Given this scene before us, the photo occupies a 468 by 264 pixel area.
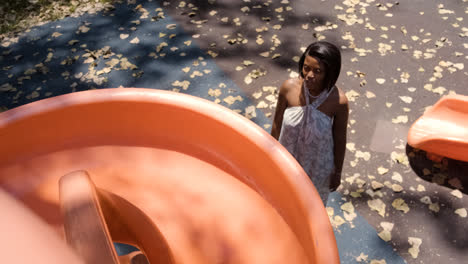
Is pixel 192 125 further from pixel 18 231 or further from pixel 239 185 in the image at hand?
pixel 18 231

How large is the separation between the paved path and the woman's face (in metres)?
1.41

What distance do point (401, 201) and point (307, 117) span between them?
59.6 inches

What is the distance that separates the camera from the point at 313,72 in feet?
6.38

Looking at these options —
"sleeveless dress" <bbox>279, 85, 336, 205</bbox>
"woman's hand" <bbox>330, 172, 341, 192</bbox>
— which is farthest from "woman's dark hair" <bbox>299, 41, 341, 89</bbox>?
"woman's hand" <bbox>330, 172, 341, 192</bbox>

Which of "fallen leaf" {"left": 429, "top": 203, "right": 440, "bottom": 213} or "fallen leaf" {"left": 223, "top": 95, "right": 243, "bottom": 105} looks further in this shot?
"fallen leaf" {"left": 223, "top": 95, "right": 243, "bottom": 105}

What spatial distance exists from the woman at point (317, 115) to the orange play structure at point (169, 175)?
1.91 feet

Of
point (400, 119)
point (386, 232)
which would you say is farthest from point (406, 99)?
point (386, 232)

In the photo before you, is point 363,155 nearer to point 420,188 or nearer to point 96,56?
point 420,188

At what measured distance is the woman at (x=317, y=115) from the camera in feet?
6.38

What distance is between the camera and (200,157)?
73.1 inches

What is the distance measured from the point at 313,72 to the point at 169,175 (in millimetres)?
990

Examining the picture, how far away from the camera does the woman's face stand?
1.92 m

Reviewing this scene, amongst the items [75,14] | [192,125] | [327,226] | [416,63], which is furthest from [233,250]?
[75,14]

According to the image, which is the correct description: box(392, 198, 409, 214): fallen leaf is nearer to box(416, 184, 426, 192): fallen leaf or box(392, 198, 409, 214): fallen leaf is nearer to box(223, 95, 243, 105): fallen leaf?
box(416, 184, 426, 192): fallen leaf
